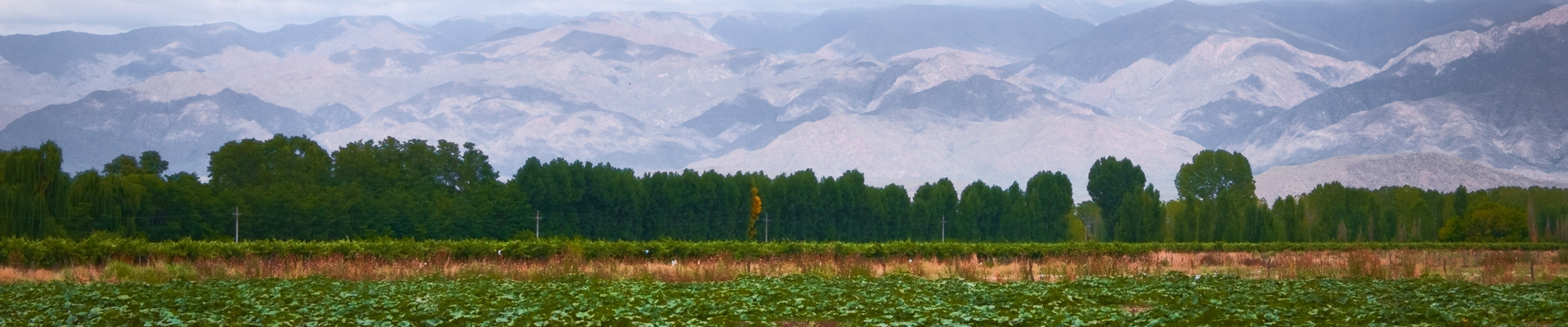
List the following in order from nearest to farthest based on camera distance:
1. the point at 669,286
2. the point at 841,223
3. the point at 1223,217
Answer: the point at 669,286, the point at 1223,217, the point at 841,223

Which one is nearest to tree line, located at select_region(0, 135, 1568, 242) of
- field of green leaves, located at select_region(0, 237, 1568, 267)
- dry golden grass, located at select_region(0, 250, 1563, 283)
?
field of green leaves, located at select_region(0, 237, 1568, 267)

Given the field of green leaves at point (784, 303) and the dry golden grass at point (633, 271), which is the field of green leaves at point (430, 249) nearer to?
the dry golden grass at point (633, 271)

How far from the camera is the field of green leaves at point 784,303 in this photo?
19344 millimetres

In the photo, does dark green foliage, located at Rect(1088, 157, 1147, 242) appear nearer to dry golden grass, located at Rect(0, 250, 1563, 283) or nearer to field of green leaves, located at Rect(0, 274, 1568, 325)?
dry golden grass, located at Rect(0, 250, 1563, 283)

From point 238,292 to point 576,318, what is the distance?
295 inches

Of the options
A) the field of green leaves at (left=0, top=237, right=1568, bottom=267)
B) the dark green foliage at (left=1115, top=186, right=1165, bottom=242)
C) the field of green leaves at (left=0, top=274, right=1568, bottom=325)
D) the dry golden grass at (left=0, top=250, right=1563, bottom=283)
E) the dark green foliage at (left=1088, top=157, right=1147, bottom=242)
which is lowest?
the field of green leaves at (left=0, top=274, right=1568, bottom=325)

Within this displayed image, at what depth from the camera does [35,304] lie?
21.6 meters

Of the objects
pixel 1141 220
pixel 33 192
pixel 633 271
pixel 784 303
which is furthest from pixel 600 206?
pixel 784 303

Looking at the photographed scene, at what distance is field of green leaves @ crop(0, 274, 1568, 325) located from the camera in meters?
19.3

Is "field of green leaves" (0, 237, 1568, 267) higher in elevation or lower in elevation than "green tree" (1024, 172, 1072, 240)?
lower

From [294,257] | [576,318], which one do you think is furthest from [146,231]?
[576,318]

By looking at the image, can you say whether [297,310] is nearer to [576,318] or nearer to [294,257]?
[576,318]

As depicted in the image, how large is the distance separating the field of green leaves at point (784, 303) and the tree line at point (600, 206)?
37788 mm

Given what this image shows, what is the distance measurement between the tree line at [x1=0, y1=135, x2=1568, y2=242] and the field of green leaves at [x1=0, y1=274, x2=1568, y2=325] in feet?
124
